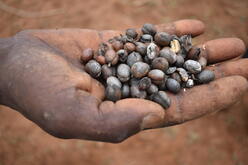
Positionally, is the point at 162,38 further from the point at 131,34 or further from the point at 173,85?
the point at 173,85

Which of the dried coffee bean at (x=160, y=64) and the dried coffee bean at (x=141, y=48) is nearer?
the dried coffee bean at (x=160, y=64)

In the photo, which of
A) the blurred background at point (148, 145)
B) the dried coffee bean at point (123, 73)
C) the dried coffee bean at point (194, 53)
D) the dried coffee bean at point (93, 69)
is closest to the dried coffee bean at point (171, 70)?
the dried coffee bean at point (194, 53)

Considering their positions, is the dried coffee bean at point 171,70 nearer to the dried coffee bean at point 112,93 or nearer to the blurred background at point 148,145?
the dried coffee bean at point 112,93

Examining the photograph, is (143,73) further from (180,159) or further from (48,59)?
(180,159)

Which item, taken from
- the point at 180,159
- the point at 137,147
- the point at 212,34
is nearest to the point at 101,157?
the point at 137,147

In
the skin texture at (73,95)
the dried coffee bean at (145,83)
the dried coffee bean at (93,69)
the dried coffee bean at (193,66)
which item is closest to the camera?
the skin texture at (73,95)
